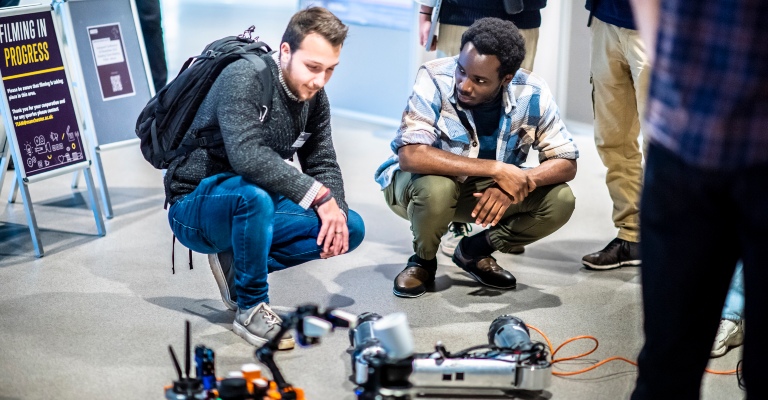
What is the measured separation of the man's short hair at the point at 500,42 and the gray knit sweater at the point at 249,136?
1.75 ft

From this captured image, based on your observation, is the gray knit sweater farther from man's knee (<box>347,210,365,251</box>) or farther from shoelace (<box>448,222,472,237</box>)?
shoelace (<box>448,222,472,237</box>)

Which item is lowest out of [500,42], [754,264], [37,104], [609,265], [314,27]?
[609,265]

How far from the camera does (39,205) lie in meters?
4.02

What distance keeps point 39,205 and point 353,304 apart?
1769 mm

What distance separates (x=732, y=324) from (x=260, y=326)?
1413 mm

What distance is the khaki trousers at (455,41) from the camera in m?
3.58

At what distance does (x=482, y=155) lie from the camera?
10.3ft

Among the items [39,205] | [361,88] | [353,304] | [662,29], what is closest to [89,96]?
[39,205]

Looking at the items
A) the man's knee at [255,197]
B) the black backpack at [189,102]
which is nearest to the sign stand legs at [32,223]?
the black backpack at [189,102]

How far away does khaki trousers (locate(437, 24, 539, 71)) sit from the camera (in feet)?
11.8

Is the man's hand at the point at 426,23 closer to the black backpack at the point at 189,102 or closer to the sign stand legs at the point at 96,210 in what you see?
the black backpack at the point at 189,102

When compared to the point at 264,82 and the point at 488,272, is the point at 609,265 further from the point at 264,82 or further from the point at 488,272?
the point at 264,82

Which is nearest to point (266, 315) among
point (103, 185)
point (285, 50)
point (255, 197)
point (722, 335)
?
point (255, 197)

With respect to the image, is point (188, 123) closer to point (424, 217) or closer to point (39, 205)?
point (424, 217)
